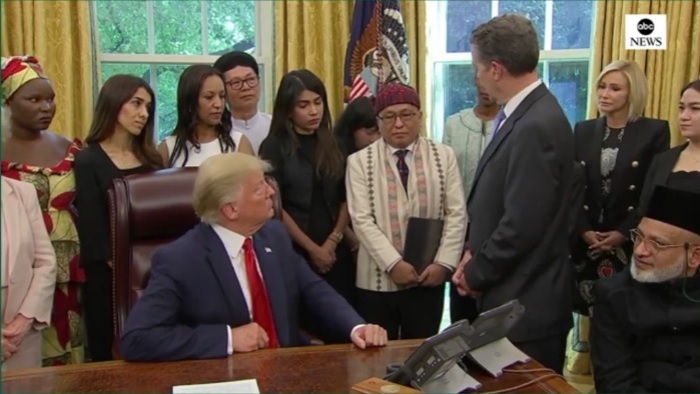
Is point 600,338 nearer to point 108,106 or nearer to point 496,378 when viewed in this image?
point 496,378

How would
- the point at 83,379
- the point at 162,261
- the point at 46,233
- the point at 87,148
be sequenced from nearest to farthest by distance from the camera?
the point at 83,379 → the point at 162,261 → the point at 46,233 → the point at 87,148

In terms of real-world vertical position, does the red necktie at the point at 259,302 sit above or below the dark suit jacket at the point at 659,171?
below

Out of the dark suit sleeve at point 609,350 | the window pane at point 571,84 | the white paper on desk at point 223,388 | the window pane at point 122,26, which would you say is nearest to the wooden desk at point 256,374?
the white paper on desk at point 223,388

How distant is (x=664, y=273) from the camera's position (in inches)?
76.3

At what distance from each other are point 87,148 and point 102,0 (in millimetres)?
1427

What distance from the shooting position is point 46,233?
2.41 metres

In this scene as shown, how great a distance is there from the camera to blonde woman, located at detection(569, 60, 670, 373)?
3092 millimetres

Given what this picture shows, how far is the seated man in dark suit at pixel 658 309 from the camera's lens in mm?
1896

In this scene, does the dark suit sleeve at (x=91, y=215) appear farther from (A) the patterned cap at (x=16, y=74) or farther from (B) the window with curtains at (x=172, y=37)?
(B) the window with curtains at (x=172, y=37)

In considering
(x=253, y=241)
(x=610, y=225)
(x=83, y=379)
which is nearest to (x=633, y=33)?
(x=610, y=225)

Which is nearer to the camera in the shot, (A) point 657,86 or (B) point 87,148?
(B) point 87,148

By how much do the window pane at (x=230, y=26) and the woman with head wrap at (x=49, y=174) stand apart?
4.67ft

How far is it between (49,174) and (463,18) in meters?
2.63

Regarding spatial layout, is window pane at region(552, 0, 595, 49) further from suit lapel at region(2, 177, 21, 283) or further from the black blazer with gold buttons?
suit lapel at region(2, 177, 21, 283)
